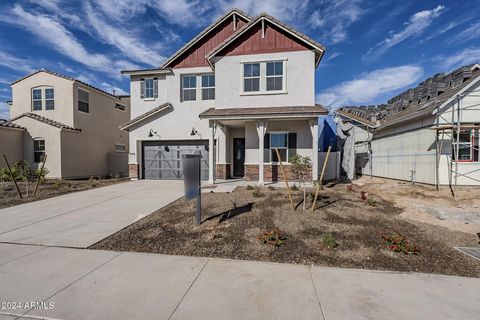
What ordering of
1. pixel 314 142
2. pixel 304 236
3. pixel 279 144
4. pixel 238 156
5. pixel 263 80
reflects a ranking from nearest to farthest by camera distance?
pixel 304 236 → pixel 314 142 → pixel 263 80 → pixel 279 144 → pixel 238 156

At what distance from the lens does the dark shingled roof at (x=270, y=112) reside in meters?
10.2

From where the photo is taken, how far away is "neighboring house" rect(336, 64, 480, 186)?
9.71 metres

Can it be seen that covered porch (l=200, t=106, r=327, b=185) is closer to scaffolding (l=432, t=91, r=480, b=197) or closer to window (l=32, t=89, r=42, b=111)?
scaffolding (l=432, t=91, r=480, b=197)

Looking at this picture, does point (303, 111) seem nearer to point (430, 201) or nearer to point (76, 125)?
point (430, 201)

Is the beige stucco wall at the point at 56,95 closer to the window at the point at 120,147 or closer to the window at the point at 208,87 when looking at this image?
the window at the point at 120,147

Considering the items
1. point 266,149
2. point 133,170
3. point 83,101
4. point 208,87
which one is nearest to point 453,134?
point 266,149

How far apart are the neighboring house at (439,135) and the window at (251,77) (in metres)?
7.67

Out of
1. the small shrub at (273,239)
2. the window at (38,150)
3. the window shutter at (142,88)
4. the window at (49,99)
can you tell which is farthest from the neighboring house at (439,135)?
the window at (49,99)

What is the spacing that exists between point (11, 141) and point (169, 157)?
10288mm

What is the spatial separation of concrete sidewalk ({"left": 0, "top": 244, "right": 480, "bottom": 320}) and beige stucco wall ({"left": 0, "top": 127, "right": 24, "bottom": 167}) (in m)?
14.7

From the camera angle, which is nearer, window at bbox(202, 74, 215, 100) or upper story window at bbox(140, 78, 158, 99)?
window at bbox(202, 74, 215, 100)

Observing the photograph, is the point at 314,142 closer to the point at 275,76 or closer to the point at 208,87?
the point at 275,76

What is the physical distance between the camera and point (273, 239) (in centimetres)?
454

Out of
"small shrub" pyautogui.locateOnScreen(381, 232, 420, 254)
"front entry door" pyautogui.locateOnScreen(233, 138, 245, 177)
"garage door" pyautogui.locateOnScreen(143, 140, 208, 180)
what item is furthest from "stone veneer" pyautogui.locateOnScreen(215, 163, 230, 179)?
"small shrub" pyautogui.locateOnScreen(381, 232, 420, 254)
